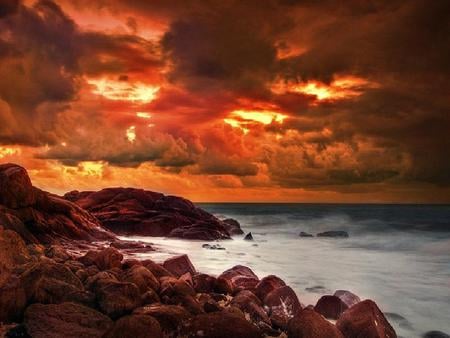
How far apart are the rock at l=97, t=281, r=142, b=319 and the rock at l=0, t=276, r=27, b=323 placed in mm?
1476

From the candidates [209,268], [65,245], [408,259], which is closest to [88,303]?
[65,245]

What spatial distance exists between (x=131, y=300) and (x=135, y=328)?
1.73 m

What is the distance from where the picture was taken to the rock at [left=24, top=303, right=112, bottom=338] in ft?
25.2

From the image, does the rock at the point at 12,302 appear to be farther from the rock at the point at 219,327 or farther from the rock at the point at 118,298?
the rock at the point at 219,327

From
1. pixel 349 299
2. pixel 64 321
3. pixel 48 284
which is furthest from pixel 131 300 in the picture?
pixel 349 299

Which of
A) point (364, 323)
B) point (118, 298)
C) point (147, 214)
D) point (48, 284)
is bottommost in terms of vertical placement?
point (364, 323)

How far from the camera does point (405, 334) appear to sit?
11.2 meters

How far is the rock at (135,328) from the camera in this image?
292 inches

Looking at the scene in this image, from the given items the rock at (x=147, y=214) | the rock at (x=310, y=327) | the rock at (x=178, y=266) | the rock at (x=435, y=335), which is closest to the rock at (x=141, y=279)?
the rock at (x=178, y=266)

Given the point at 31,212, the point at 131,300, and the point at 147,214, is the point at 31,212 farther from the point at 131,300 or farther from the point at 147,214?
the point at 147,214

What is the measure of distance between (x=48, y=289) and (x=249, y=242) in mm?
24264

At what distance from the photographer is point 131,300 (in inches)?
362

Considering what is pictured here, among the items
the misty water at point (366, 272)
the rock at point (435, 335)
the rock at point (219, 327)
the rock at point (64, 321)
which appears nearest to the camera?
the rock at point (64, 321)

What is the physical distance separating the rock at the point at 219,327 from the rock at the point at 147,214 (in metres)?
21.2
